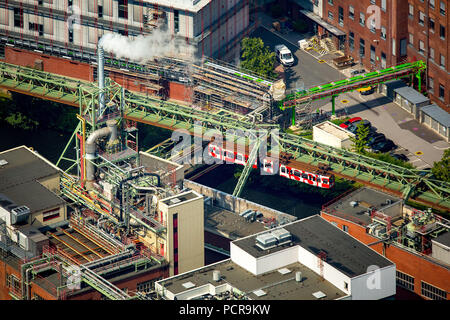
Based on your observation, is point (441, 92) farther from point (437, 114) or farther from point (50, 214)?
point (50, 214)

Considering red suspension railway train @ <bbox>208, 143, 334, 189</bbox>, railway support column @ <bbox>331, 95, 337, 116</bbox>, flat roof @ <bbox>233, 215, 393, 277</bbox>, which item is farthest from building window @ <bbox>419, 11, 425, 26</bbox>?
flat roof @ <bbox>233, 215, 393, 277</bbox>

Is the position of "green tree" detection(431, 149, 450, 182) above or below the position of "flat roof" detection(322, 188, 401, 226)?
above

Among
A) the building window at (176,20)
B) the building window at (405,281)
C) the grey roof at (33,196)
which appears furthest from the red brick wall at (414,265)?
the building window at (176,20)

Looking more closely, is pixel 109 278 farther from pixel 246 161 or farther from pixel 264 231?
pixel 246 161

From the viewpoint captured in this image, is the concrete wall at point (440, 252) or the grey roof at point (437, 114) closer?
the concrete wall at point (440, 252)

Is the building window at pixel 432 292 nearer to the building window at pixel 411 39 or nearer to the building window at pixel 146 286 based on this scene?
the building window at pixel 146 286

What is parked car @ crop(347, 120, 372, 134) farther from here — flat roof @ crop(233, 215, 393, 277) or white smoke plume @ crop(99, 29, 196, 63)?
flat roof @ crop(233, 215, 393, 277)
